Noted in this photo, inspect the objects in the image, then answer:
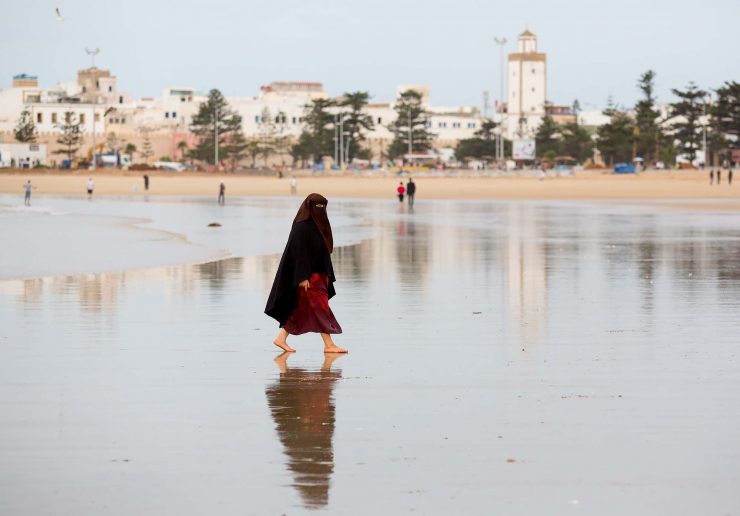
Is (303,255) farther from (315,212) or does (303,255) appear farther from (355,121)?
(355,121)

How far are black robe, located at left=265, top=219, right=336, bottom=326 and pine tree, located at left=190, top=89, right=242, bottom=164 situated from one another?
5140 inches

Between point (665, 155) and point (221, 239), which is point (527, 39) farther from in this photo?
point (221, 239)

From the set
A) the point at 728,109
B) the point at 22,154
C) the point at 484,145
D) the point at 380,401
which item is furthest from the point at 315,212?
the point at 22,154

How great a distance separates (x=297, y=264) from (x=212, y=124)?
437ft

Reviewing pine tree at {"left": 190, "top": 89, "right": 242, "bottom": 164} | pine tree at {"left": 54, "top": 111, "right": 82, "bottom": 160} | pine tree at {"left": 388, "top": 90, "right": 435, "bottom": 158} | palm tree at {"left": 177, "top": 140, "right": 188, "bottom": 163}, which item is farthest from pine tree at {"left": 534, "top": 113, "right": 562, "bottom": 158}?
pine tree at {"left": 54, "top": 111, "right": 82, "bottom": 160}

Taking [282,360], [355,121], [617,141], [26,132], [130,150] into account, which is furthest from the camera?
[130,150]

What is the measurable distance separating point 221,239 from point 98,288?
45.3ft

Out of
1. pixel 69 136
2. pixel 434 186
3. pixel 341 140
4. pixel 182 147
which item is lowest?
pixel 434 186

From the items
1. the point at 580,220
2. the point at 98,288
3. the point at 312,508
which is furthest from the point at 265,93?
the point at 312,508

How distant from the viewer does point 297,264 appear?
10938mm

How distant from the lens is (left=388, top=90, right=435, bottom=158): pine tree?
13912 cm

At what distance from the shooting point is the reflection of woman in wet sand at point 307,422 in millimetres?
6367

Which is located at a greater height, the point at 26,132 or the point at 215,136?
the point at 26,132

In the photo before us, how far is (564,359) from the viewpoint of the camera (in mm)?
10742
